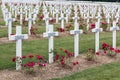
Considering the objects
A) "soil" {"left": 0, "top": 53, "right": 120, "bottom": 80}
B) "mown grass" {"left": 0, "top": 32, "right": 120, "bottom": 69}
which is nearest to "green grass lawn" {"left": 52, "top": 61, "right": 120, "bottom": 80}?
"soil" {"left": 0, "top": 53, "right": 120, "bottom": 80}

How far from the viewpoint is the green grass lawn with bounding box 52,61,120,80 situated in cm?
689

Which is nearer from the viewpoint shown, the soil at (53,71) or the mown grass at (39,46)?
the soil at (53,71)

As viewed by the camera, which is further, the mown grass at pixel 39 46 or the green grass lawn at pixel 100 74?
the mown grass at pixel 39 46

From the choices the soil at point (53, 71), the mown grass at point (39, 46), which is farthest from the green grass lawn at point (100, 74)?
the mown grass at point (39, 46)

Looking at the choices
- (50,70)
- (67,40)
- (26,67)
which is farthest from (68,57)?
(67,40)

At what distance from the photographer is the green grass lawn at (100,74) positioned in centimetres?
689

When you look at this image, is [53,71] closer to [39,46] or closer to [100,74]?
[100,74]

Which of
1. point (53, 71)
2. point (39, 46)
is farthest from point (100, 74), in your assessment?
point (39, 46)

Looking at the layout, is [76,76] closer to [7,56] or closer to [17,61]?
[17,61]

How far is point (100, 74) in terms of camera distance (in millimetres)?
7184

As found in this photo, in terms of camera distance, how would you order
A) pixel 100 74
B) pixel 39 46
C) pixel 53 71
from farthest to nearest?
pixel 39 46 → pixel 53 71 → pixel 100 74

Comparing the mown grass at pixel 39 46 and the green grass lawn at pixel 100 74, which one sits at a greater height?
the mown grass at pixel 39 46

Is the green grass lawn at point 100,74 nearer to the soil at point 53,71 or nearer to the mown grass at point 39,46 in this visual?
the soil at point 53,71

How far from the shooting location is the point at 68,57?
7.91m
